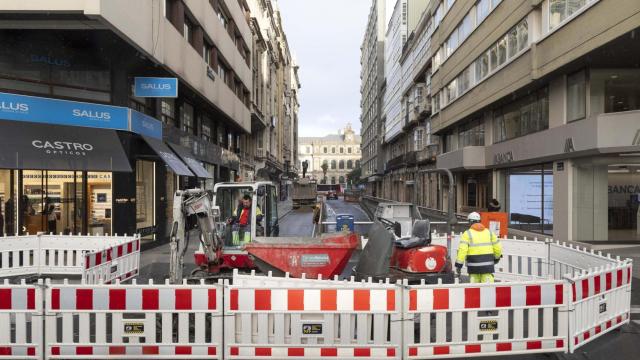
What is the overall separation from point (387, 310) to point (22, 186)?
1234 cm

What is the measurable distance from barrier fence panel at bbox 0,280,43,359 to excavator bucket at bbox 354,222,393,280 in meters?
4.59

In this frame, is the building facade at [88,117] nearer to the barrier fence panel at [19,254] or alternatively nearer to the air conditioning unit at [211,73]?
the barrier fence panel at [19,254]

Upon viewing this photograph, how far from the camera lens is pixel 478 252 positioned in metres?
6.73

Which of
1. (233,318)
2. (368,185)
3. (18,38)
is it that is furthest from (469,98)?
(368,185)

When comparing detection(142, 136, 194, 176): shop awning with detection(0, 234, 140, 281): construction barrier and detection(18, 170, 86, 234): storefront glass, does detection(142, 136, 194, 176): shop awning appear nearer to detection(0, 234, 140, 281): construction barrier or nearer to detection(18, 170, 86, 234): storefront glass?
detection(18, 170, 86, 234): storefront glass

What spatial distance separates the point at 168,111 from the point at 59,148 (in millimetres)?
7317

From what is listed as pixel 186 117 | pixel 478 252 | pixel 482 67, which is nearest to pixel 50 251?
pixel 478 252

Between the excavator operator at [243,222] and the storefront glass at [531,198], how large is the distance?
49.5 ft

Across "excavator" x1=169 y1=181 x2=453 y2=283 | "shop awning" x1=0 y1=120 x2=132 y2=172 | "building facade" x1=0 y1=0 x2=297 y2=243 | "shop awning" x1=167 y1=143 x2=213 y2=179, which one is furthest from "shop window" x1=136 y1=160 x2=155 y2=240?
"excavator" x1=169 y1=181 x2=453 y2=283

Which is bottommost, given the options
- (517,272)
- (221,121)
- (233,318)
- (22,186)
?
(517,272)

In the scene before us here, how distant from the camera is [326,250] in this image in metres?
7.20

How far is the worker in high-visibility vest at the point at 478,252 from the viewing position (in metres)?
6.71

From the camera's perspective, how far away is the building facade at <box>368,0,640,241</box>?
47.4 feet

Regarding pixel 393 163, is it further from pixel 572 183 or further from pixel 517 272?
pixel 517 272
